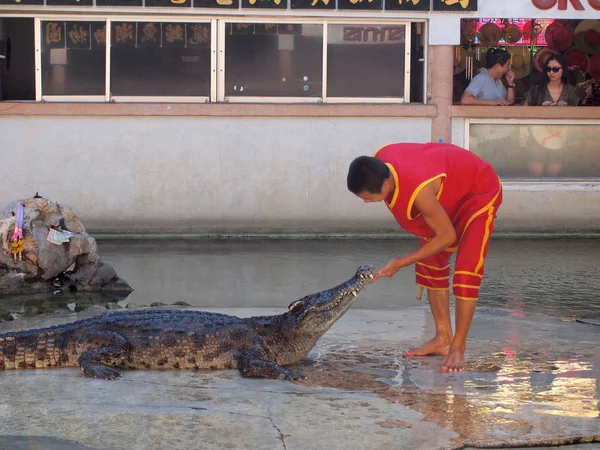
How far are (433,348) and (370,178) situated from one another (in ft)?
4.43

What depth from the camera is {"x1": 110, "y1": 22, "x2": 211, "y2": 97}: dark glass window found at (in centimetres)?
1286

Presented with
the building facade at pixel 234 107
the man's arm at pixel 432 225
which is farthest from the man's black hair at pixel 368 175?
the building facade at pixel 234 107

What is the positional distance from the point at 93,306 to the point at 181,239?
4.58 meters

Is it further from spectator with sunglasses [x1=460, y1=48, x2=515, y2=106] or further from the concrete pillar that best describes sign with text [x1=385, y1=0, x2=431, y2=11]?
spectator with sunglasses [x1=460, y1=48, x2=515, y2=106]

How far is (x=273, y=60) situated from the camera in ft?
42.9

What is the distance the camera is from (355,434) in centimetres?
423

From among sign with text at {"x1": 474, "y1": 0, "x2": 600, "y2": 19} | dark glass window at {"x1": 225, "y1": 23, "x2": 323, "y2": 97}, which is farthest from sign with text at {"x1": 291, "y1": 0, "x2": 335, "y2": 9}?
sign with text at {"x1": 474, "y1": 0, "x2": 600, "y2": 19}

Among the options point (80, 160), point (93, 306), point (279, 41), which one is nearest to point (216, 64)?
point (279, 41)

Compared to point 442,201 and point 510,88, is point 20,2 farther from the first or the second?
point 442,201

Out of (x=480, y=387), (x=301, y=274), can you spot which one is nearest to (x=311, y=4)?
(x=301, y=274)

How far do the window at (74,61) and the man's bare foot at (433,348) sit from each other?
8.09m

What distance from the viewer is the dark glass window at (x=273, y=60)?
42.6ft

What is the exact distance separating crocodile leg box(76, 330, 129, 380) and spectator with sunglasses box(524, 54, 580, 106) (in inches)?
370

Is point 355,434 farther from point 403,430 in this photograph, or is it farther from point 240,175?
point 240,175
